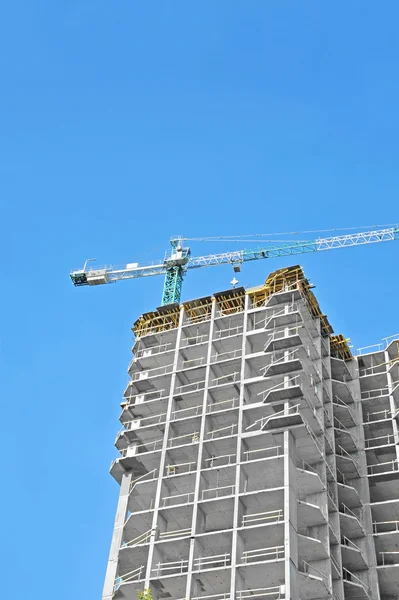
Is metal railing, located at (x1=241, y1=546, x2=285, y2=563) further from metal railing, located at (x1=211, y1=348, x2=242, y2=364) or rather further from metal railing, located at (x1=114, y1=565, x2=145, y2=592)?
metal railing, located at (x1=211, y1=348, x2=242, y2=364)

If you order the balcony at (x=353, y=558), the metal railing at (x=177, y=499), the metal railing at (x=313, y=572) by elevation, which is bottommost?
the metal railing at (x=313, y=572)

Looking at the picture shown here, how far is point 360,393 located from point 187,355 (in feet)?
51.2

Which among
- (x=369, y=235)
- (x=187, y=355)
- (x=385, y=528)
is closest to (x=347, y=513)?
(x=385, y=528)

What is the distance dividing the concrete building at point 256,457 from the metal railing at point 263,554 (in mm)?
123

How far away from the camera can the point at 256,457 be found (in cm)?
6531

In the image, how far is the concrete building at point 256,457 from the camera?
59.6 meters

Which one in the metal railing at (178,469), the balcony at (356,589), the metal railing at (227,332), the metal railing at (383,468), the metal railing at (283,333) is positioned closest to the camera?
A: the balcony at (356,589)

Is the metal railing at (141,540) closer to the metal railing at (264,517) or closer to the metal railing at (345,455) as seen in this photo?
the metal railing at (264,517)

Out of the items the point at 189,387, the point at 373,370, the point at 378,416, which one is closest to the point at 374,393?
the point at 373,370

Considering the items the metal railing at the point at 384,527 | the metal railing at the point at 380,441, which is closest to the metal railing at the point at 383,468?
the metal railing at the point at 380,441

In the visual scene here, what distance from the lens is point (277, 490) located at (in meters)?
60.4

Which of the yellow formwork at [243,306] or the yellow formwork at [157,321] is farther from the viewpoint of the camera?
the yellow formwork at [157,321]

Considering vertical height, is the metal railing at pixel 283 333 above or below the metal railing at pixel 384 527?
above

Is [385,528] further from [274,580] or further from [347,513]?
[274,580]
